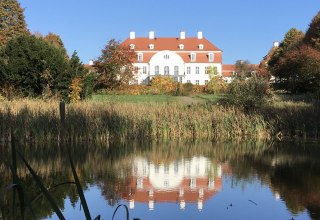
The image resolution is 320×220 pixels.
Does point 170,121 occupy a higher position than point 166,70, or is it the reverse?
point 166,70

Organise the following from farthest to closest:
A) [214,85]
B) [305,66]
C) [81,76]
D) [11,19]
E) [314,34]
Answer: [214,85] → [11,19] → [314,34] → [305,66] → [81,76]

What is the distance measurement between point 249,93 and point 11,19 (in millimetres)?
30181

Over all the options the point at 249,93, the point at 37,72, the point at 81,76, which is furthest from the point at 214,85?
the point at 249,93

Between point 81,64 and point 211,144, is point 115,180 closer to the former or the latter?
point 211,144

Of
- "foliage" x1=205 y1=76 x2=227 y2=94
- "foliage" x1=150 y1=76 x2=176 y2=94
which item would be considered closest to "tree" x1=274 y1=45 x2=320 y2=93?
"foliage" x1=205 y1=76 x2=227 y2=94

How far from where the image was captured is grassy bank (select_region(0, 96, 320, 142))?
44.7 ft

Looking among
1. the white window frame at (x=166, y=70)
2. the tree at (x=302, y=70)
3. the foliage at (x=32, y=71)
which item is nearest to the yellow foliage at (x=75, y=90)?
the foliage at (x=32, y=71)

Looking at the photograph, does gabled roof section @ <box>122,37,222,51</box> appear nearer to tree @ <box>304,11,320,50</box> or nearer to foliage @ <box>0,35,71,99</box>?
tree @ <box>304,11,320,50</box>

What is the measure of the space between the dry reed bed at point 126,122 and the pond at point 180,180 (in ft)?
3.34

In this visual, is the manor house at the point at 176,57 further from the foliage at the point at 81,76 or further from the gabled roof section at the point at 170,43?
the foliage at the point at 81,76

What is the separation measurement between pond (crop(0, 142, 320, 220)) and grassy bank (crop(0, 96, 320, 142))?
1.14 m

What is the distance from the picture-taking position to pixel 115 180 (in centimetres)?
807

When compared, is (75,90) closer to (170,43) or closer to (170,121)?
(170,121)

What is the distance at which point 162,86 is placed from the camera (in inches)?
1656
